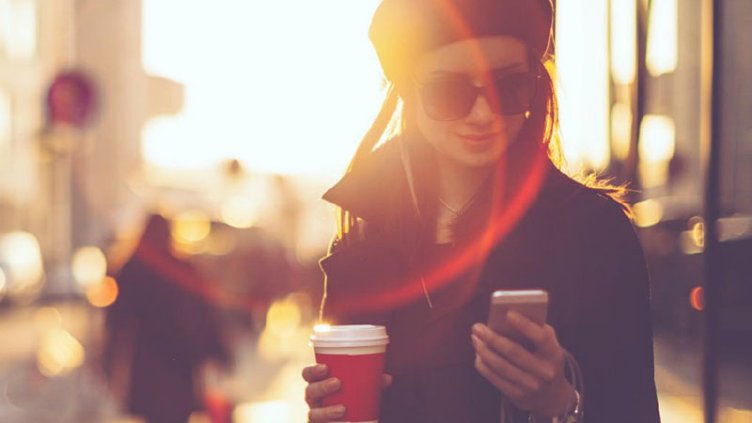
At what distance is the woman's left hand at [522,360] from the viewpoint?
6.54ft

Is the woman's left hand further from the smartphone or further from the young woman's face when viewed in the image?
the young woman's face

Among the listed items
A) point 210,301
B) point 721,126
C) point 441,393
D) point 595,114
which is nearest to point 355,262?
point 441,393

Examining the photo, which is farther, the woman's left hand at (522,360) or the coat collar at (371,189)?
the coat collar at (371,189)

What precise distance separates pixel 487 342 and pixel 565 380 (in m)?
0.18

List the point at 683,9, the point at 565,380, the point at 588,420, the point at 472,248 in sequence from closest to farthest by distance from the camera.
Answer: the point at 565,380, the point at 588,420, the point at 472,248, the point at 683,9

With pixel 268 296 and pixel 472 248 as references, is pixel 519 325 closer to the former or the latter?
pixel 472 248

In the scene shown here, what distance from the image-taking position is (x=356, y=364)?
2.19 m

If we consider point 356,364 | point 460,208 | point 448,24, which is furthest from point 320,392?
point 448,24

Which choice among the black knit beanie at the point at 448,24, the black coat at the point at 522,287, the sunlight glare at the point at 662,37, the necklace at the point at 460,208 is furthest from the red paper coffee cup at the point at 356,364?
the sunlight glare at the point at 662,37

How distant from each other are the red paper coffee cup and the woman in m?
0.03

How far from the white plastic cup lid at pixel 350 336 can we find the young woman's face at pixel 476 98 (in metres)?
0.42

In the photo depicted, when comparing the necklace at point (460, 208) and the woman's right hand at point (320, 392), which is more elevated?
the necklace at point (460, 208)

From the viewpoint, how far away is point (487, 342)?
2.03 meters

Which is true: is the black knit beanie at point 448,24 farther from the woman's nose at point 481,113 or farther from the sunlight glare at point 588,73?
the sunlight glare at point 588,73
